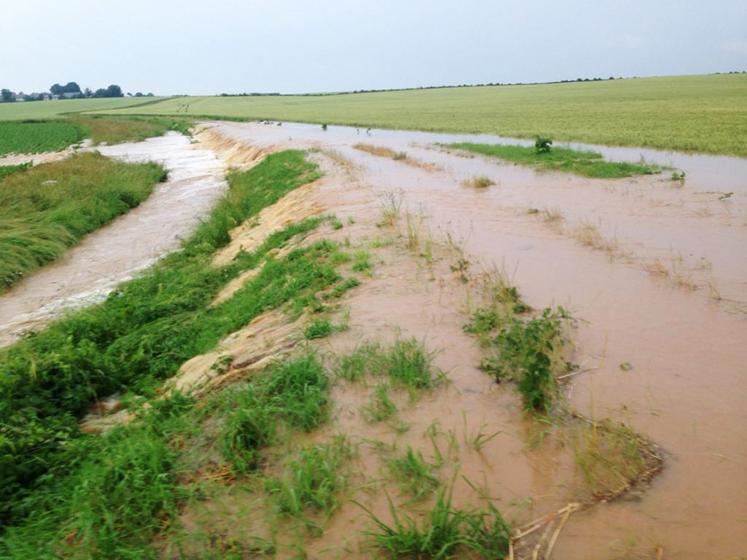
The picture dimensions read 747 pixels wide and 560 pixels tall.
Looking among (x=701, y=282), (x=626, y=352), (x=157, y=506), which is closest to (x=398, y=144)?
(x=701, y=282)

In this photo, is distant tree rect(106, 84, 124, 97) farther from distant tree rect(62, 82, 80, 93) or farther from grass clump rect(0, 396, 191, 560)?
grass clump rect(0, 396, 191, 560)

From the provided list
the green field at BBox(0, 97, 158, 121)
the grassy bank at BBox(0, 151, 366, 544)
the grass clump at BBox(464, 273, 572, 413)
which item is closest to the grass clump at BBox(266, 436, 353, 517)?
the grassy bank at BBox(0, 151, 366, 544)

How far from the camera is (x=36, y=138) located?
44688 mm

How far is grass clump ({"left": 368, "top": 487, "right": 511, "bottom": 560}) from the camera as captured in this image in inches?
110

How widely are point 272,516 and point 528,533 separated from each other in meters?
1.45

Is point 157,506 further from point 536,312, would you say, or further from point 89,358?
point 536,312

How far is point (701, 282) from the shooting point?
22.8ft

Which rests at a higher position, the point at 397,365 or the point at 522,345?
the point at 522,345

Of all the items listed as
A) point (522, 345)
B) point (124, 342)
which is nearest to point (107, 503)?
point (522, 345)

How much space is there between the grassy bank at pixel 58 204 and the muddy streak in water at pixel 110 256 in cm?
30

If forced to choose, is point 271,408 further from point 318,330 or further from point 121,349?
point 121,349

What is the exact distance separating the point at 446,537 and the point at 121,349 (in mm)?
5608

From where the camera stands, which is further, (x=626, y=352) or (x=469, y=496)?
(x=626, y=352)

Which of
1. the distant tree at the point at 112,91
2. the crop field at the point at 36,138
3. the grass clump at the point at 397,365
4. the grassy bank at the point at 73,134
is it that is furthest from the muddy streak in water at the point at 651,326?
the distant tree at the point at 112,91
